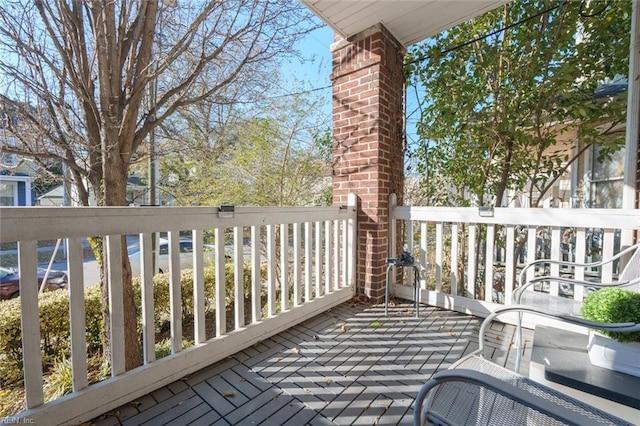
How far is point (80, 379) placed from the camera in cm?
145

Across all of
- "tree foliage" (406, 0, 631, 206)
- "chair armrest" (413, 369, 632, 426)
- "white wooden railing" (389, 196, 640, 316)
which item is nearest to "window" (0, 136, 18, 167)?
"chair armrest" (413, 369, 632, 426)

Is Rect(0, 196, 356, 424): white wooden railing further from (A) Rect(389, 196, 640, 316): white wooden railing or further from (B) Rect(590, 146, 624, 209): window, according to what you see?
(B) Rect(590, 146, 624, 209): window

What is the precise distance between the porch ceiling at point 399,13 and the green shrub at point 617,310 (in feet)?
9.10

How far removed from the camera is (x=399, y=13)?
2861mm

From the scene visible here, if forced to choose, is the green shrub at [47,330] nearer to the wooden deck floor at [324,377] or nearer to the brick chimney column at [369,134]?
the wooden deck floor at [324,377]

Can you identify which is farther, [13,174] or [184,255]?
[184,255]

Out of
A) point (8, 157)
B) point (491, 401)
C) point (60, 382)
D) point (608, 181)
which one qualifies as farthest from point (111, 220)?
point (608, 181)

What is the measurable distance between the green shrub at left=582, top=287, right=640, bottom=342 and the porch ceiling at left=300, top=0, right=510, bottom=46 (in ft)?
9.10

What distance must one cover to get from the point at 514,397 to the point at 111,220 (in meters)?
1.83

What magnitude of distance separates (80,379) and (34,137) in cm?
211

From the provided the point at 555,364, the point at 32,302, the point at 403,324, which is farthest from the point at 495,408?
the point at 32,302

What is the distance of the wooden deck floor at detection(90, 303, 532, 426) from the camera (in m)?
1.53

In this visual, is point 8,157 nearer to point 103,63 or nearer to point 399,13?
point 103,63

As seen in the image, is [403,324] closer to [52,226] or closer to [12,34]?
[52,226]
